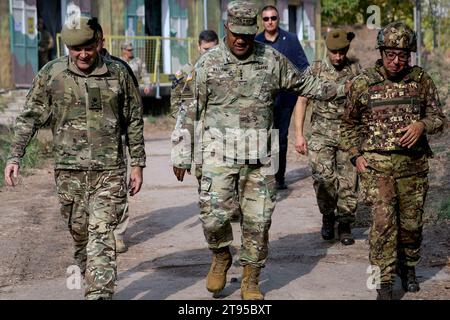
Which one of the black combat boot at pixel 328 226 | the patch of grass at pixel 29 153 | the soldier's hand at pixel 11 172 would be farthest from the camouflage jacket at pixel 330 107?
the patch of grass at pixel 29 153

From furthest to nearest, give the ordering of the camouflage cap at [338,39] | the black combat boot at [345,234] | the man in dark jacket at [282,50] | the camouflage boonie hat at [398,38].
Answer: the man in dark jacket at [282,50]
the black combat boot at [345,234]
the camouflage cap at [338,39]
the camouflage boonie hat at [398,38]

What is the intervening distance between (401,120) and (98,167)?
2040mm

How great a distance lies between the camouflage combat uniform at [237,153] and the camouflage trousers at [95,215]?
53 cm

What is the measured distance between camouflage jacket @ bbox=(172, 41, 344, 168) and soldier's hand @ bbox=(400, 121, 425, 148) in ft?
3.06

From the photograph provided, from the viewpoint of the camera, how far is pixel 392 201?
6434 mm

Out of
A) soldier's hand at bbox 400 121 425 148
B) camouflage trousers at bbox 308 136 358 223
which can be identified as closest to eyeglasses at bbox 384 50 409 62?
soldier's hand at bbox 400 121 425 148

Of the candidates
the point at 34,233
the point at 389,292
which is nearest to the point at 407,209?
the point at 389,292

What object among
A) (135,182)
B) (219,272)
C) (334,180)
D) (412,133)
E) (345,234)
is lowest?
(345,234)

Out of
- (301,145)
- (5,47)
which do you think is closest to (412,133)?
(301,145)

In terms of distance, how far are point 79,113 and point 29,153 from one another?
8.49 meters

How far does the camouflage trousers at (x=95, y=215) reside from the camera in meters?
5.97

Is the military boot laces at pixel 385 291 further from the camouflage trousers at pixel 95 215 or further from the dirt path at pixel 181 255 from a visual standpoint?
the camouflage trousers at pixel 95 215

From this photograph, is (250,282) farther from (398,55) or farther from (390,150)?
(398,55)

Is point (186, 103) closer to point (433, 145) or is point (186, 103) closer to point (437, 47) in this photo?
point (433, 145)
